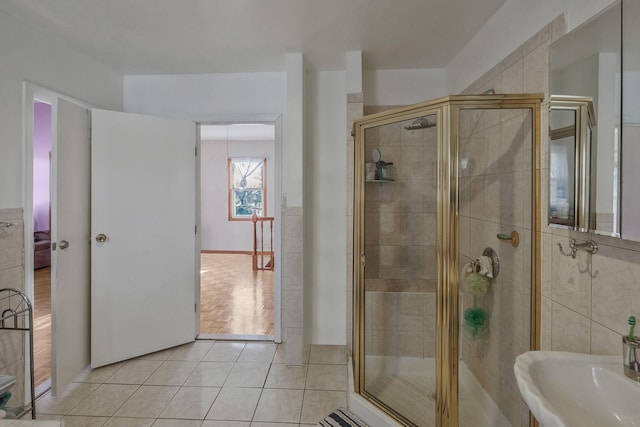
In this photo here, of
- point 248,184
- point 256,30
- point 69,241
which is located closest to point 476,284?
point 256,30

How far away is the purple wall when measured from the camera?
4.00 meters

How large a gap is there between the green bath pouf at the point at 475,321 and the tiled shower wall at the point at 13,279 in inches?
102

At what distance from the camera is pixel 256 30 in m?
2.09

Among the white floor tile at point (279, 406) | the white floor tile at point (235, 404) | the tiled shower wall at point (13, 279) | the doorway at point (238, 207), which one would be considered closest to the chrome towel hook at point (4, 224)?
the tiled shower wall at point (13, 279)

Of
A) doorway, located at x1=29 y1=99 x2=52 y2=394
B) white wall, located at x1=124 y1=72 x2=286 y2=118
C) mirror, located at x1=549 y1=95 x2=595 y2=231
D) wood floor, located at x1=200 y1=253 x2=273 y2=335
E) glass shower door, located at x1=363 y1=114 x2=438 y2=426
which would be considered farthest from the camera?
wood floor, located at x1=200 y1=253 x2=273 y2=335

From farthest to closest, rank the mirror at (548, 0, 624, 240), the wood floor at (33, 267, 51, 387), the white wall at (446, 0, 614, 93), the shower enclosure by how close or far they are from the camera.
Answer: the wood floor at (33, 267, 51, 387) < the shower enclosure < the white wall at (446, 0, 614, 93) < the mirror at (548, 0, 624, 240)

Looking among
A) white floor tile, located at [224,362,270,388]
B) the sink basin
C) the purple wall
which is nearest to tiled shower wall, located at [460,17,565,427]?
the sink basin

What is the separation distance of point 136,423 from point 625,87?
106 inches

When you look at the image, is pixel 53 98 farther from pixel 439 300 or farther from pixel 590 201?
pixel 590 201

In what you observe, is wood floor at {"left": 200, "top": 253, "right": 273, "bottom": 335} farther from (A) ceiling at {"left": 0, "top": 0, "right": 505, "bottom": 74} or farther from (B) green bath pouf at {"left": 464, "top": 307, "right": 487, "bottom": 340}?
(A) ceiling at {"left": 0, "top": 0, "right": 505, "bottom": 74}

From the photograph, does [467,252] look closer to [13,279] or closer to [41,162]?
[13,279]

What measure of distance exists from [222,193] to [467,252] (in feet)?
17.7

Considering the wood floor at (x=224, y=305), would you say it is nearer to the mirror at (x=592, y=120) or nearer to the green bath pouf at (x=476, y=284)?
the green bath pouf at (x=476, y=284)

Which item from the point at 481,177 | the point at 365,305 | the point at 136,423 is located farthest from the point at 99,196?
the point at 481,177
